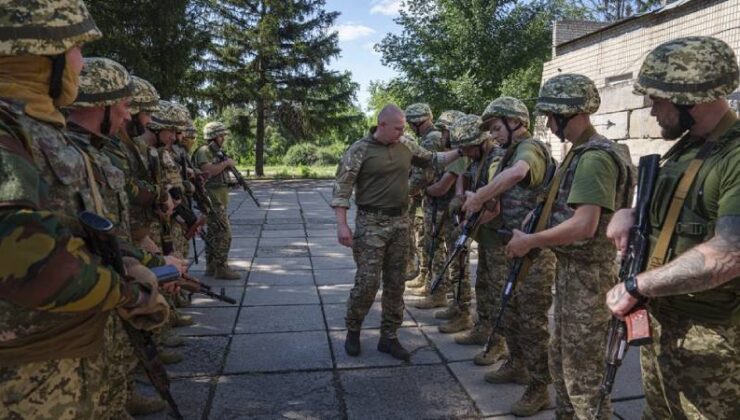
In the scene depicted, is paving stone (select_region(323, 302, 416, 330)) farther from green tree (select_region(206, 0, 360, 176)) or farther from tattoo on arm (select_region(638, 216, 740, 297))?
green tree (select_region(206, 0, 360, 176))

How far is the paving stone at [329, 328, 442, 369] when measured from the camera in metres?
4.16

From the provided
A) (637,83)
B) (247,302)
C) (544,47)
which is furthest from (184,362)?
(544,47)

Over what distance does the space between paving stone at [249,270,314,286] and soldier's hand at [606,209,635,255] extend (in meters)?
4.61

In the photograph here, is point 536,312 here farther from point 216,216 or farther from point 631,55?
point 631,55

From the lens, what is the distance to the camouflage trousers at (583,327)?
2.68 meters

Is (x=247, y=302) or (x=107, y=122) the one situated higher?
(x=107, y=122)

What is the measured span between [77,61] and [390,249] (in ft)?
9.37

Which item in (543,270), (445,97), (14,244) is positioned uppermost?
(445,97)

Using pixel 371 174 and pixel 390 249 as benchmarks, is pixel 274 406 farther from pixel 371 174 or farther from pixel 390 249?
pixel 371 174

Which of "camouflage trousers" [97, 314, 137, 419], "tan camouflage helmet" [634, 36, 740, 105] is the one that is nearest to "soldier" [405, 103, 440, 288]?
Result: "camouflage trousers" [97, 314, 137, 419]

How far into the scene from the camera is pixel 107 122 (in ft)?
9.09

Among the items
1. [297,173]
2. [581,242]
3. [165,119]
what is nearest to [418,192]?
[165,119]

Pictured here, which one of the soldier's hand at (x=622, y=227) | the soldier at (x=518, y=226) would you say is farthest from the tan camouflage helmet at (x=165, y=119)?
the soldier's hand at (x=622, y=227)

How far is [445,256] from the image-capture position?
5898 millimetres
